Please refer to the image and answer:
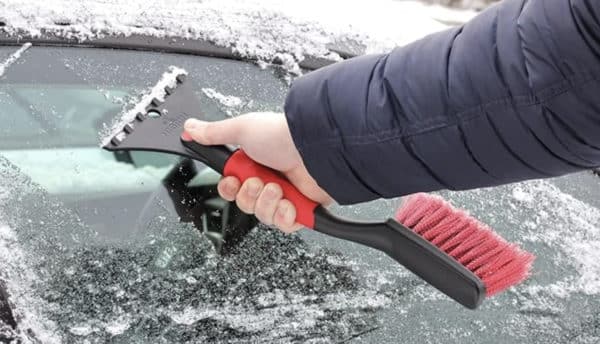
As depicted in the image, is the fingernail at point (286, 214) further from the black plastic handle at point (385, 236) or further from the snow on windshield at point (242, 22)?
the snow on windshield at point (242, 22)

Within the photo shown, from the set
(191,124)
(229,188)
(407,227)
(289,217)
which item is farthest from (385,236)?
(191,124)

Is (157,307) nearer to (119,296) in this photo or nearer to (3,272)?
(119,296)

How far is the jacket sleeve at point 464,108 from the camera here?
1.12 metres

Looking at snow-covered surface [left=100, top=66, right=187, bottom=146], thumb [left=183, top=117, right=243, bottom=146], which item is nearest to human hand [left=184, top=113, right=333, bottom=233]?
thumb [left=183, top=117, right=243, bottom=146]

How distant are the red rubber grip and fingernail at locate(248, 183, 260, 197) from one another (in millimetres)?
21

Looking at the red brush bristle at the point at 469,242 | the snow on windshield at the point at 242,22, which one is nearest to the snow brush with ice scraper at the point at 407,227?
the red brush bristle at the point at 469,242

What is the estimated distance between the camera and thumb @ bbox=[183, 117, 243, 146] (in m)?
1.46

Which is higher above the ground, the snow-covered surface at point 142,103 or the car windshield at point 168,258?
the snow-covered surface at point 142,103

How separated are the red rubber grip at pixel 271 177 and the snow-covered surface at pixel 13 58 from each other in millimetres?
433

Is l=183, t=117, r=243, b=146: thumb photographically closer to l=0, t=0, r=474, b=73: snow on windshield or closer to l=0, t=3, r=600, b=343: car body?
l=0, t=3, r=600, b=343: car body

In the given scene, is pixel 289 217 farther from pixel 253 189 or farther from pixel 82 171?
pixel 82 171

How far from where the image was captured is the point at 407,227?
1409mm

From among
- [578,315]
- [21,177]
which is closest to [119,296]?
[21,177]

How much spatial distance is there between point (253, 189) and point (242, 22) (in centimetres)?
54
